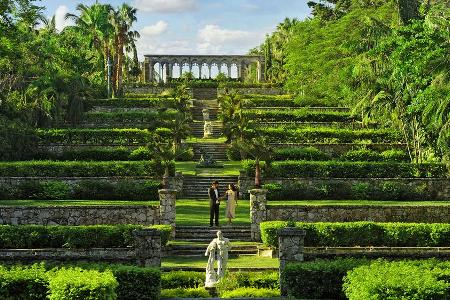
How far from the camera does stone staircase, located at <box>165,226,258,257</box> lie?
25.6 m

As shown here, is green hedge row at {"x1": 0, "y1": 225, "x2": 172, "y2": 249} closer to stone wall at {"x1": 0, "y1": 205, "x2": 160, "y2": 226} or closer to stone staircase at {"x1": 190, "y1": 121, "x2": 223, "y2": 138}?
stone wall at {"x1": 0, "y1": 205, "x2": 160, "y2": 226}

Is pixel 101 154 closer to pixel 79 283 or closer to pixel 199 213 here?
pixel 199 213

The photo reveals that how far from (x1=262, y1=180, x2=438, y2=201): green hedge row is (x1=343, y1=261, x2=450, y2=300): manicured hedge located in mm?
16475

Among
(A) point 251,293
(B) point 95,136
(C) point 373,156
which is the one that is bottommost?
(A) point 251,293

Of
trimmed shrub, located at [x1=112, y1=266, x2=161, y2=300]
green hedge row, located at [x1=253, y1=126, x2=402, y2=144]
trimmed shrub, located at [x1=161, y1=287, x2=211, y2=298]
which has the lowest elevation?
trimmed shrub, located at [x1=161, y1=287, x2=211, y2=298]

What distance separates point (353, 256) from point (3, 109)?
28357 mm

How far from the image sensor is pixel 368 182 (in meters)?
35.3

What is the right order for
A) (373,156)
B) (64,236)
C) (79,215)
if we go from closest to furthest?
(64,236)
(79,215)
(373,156)

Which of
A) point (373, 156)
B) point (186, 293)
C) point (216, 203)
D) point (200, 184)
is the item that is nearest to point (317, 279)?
point (186, 293)

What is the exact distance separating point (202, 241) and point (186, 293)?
681 cm

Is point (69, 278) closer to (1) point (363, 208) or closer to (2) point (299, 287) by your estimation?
(2) point (299, 287)

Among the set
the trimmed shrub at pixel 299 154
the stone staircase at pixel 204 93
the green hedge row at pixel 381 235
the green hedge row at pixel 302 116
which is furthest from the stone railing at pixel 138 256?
the stone staircase at pixel 204 93

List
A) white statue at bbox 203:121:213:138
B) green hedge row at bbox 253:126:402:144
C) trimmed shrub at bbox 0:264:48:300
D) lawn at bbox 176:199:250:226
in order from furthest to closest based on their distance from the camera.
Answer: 1. white statue at bbox 203:121:213:138
2. green hedge row at bbox 253:126:402:144
3. lawn at bbox 176:199:250:226
4. trimmed shrub at bbox 0:264:48:300

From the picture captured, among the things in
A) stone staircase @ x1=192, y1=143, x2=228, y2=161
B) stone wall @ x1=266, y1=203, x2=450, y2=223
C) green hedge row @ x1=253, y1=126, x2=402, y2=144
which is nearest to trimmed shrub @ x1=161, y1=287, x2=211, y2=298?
stone wall @ x1=266, y1=203, x2=450, y2=223
